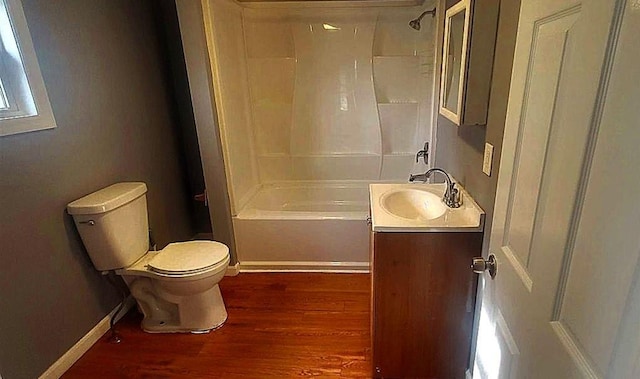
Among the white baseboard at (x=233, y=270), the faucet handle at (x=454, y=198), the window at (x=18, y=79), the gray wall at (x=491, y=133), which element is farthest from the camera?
the white baseboard at (x=233, y=270)

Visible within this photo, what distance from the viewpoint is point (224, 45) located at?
2.46m

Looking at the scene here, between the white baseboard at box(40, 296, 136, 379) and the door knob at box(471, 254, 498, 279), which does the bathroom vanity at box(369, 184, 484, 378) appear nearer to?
the door knob at box(471, 254, 498, 279)

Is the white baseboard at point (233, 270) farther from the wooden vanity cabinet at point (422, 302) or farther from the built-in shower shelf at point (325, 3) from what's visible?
the built-in shower shelf at point (325, 3)

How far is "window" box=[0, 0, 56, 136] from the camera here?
58.2 inches

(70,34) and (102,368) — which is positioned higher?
(70,34)

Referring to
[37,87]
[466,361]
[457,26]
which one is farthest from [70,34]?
[466,361]

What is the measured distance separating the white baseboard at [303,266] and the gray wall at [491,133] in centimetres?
104

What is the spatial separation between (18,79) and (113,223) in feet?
2.47

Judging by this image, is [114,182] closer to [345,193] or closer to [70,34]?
[70,34]

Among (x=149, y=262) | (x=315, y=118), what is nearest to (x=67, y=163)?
(x=149, y=262)

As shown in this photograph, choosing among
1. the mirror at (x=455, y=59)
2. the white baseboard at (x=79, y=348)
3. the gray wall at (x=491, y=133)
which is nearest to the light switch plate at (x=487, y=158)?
the gray wall at (x=491, y=133)

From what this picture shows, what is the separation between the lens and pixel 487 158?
1334mm

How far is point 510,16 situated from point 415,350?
53.3 inches

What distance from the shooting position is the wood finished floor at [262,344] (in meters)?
1.77
